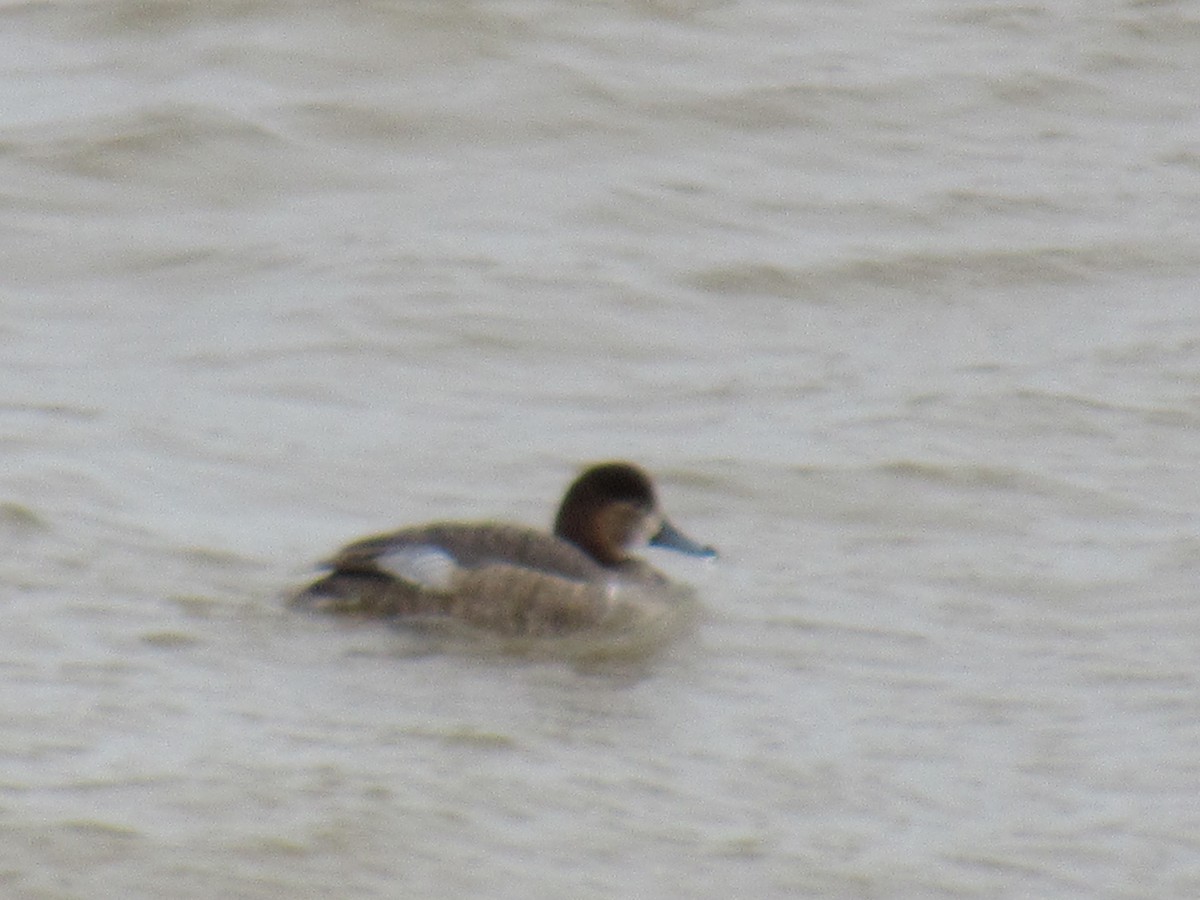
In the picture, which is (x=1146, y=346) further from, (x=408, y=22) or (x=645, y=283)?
(x=408, y=22)

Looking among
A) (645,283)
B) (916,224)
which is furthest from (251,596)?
(916,224)

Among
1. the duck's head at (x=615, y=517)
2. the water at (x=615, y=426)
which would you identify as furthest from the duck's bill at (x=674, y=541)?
the water at (x=615, y=426)

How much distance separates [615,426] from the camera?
1171 centimetres

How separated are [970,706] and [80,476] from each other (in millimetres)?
3343

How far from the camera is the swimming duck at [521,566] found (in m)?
9.19

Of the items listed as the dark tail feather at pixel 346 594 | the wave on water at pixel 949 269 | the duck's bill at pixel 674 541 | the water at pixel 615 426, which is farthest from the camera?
the wave on water at pixel 949 269

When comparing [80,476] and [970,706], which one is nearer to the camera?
[970,706]

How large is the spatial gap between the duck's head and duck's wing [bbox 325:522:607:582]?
15 centimetres

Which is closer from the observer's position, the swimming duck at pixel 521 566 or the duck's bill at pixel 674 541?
the swimming duck at pixel 521 566

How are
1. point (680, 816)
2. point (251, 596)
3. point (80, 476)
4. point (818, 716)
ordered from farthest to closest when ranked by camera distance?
point (80, 476), point (251, 596), point (818, 716), point (680, 816)

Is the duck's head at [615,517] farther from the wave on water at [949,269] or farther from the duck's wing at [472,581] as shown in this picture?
the wave on water at [949,269]

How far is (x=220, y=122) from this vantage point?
1609 cm

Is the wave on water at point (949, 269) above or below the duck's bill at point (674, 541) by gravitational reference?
above

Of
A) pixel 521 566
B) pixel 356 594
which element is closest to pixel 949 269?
pixel 521 566
